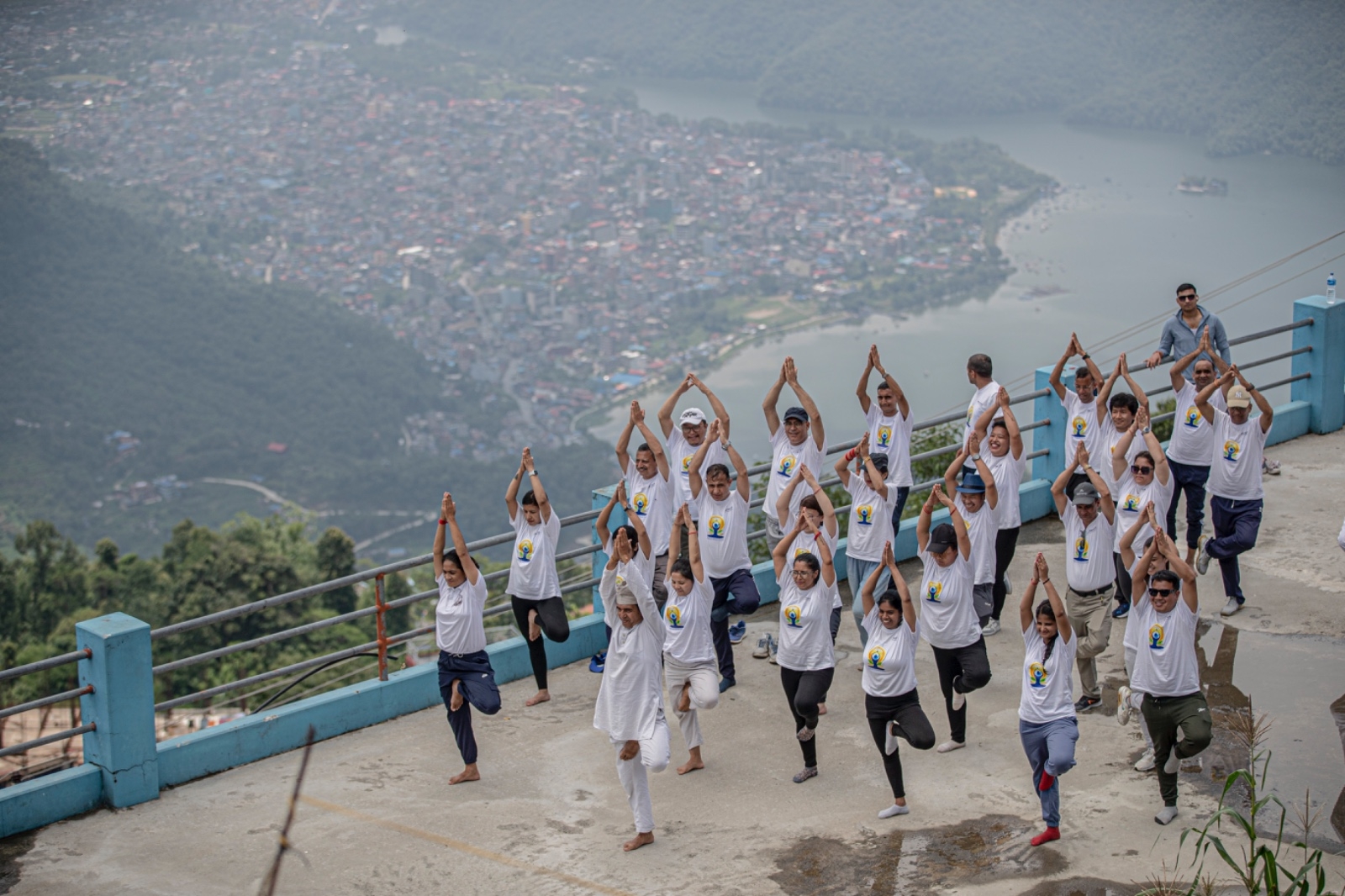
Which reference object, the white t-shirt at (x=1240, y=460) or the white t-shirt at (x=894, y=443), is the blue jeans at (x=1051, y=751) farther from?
the white t-shirt at (x=1240, y=460)

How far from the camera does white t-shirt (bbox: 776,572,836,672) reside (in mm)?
8758

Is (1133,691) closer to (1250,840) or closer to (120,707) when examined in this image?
(1250,840)

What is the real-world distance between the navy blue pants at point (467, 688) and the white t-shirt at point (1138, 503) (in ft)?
14.2

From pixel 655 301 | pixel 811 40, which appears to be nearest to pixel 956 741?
pixel 655 301

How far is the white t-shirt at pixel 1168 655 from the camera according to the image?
316 inches

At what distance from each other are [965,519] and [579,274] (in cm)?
8418

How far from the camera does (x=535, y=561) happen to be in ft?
32.9

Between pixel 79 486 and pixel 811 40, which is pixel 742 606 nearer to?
pixel 79 486

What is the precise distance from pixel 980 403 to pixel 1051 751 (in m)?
3.89

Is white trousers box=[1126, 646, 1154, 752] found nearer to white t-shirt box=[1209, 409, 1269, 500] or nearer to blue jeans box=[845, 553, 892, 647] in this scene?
blue jeans box=[845, 553, 892, 647]

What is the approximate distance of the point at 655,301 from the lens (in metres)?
87.3

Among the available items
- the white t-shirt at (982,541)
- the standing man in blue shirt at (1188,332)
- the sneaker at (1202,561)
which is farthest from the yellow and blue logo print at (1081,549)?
the standing man in blue shirt at (1188,332)

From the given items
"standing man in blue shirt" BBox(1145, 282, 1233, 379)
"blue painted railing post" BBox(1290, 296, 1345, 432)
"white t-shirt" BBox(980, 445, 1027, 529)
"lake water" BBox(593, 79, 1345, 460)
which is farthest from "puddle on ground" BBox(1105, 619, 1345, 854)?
"lake water" BBox(593, 79, 1345, 460)

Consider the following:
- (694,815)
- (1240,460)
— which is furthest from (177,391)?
(694,815)
